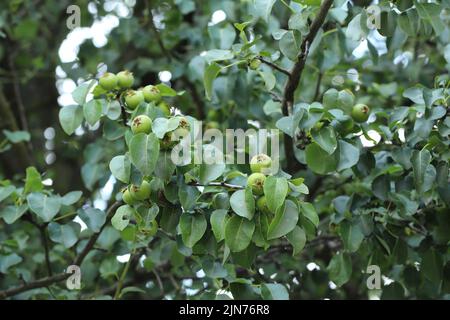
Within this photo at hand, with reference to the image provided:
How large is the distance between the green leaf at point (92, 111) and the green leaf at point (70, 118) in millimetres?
51

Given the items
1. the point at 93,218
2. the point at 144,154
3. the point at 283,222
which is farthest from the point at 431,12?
the point at 93,218

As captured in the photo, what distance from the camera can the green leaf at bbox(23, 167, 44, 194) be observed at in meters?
1.97

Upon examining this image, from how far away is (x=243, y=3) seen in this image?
2633mm

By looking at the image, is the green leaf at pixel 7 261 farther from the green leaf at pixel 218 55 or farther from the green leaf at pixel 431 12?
the green leaf at pixel 431 12

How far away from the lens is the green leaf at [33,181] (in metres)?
1.97

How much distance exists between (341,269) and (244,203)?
1.84 feet

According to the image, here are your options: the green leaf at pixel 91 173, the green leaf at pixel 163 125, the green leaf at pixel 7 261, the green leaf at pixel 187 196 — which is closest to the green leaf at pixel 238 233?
the green leaf at pixel 187 196

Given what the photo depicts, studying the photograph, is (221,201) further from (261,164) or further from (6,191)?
(6,191)

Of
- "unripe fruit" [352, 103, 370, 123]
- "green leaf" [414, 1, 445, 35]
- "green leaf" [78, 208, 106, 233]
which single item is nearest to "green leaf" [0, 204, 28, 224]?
"green leaf" [78, 208, 106, 233]

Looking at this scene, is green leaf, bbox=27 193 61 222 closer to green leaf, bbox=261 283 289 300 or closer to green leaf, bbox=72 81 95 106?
green leaf, bbox=72 81 95 106

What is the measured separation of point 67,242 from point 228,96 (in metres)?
0.68

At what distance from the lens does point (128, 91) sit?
5.88ft

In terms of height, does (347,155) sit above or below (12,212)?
above

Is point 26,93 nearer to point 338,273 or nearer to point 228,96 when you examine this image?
point 228,96
